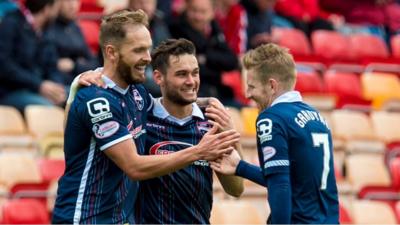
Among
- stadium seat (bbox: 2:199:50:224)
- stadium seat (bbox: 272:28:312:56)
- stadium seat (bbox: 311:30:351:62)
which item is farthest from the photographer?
stadium seat (bbox: 311:30:351:62)

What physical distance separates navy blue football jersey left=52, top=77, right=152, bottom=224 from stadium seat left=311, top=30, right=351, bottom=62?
8039 millimetres

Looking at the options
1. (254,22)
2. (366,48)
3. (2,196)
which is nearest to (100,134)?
(2,196)

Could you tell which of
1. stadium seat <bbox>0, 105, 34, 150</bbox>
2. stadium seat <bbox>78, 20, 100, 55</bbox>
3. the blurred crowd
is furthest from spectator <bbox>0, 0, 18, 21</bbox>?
stadium seat <bbox>0, 105, 34, 150</bbox>

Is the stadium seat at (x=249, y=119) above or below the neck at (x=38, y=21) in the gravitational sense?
below

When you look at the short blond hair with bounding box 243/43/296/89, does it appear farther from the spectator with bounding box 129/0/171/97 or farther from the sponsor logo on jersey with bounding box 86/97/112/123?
the spectator with bounding box 129/0/171/97

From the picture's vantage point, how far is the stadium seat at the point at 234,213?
9.33 meters

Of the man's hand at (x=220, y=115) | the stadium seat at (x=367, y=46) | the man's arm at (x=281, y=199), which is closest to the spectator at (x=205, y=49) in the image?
the stadium seat at (x=367, y=46)

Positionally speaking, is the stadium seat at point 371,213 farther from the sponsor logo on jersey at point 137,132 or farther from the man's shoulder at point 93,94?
the man's shoulder at point 93,94

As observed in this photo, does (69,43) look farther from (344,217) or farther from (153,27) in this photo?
(344,217)

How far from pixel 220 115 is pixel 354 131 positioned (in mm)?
5441

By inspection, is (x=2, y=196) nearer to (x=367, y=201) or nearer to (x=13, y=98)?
(x=13, y=98)

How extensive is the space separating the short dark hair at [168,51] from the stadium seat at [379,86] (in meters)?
6.89

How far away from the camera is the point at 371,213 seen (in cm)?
1029

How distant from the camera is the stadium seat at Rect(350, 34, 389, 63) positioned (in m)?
15.0
